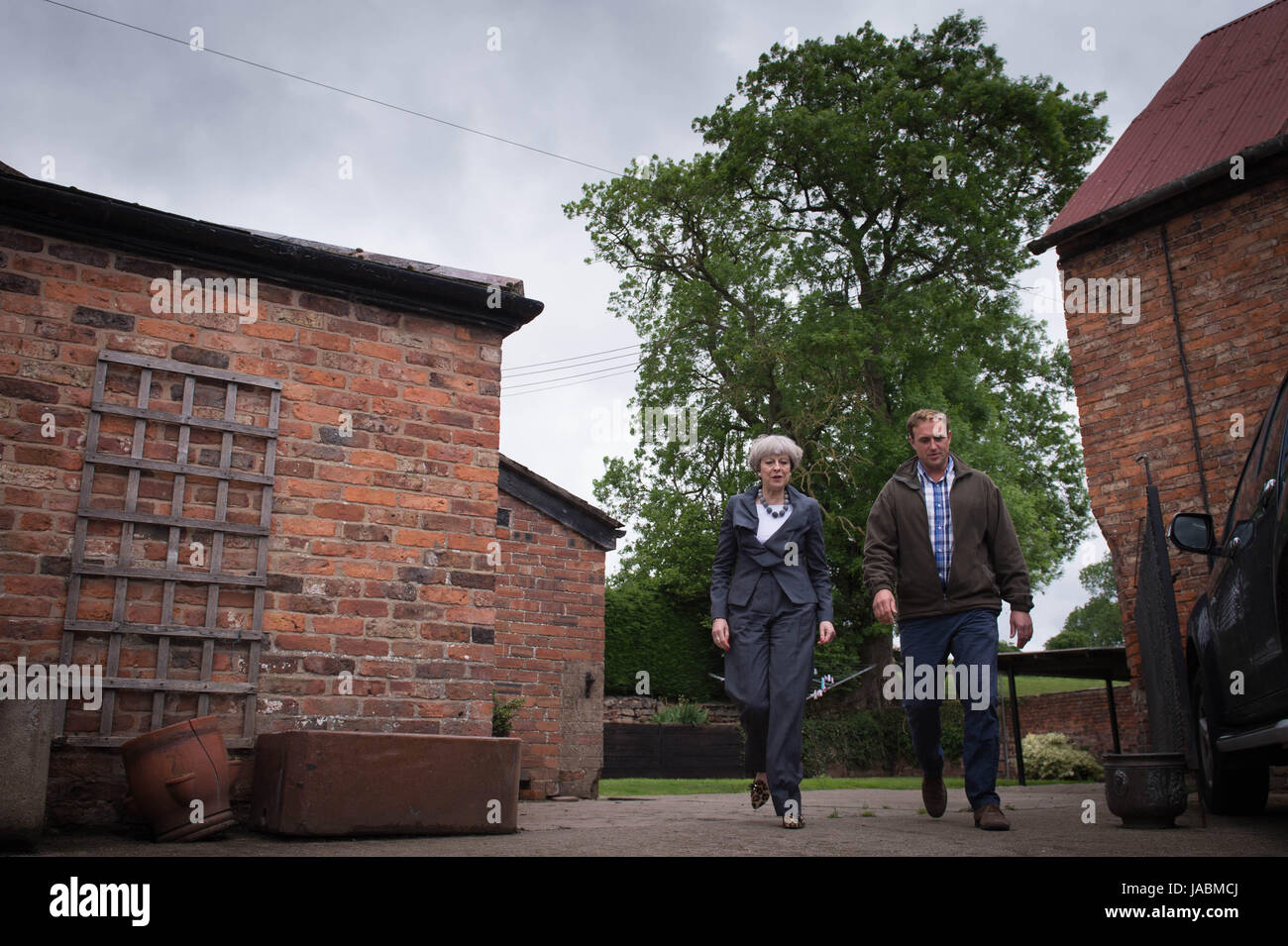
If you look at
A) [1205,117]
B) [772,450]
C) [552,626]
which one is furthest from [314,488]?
[1205,117]

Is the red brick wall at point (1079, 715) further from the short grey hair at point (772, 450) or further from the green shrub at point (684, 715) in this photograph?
the short grey hair at point (772, 450)

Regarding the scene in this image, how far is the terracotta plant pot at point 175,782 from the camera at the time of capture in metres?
3.96

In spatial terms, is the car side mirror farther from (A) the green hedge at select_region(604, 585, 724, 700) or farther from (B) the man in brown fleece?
(A) the green hedge at select_region(604, 585, 724, 700)

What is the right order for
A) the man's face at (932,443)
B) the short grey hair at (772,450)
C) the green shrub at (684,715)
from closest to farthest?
1. the man's face at (932,443)
2. the short grey hair at (772,450)
3. the green shrub at (684,715)

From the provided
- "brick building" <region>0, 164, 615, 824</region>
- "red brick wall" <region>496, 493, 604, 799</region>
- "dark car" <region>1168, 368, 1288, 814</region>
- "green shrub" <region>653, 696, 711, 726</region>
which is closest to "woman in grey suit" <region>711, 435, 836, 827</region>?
"brick building" <region>0, 164, 615, 824</region>

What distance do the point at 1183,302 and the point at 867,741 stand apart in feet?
45.0

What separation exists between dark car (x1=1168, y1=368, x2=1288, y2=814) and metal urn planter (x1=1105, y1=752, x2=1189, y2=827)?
0.75 feet

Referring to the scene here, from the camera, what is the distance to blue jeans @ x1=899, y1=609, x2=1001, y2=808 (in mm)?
4422

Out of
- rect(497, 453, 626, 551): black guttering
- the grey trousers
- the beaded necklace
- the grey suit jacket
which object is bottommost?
the grey trousers

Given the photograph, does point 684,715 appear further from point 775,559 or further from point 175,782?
point 175,782

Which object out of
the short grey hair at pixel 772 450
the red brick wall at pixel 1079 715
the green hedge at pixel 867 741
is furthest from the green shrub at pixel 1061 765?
the short grey hair at pixel 772 450

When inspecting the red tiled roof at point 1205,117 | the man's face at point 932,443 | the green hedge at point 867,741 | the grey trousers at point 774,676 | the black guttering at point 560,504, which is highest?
the red tiled roof at point 1205,117

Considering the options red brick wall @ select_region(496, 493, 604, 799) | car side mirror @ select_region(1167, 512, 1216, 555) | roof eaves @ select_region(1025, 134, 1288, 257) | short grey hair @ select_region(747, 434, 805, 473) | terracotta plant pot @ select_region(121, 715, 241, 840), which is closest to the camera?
terracotta plant pot @ select_region(121, 715, 241, 840)

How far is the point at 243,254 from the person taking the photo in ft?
16.4
